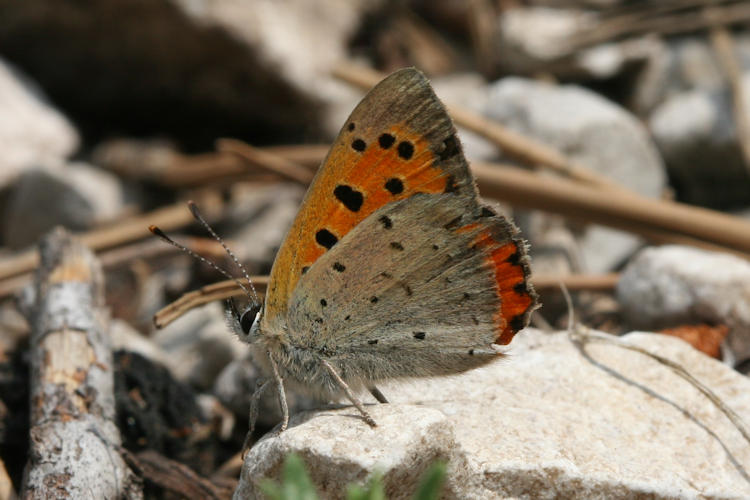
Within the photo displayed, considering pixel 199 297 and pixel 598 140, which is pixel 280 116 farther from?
pixel 199 297

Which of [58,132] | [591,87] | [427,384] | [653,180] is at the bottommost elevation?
[427,384]

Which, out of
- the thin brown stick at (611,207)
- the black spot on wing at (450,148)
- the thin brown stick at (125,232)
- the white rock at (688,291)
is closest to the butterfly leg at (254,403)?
the black spot on wing at (450,148)

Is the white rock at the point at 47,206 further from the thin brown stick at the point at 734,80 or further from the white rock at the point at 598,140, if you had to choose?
the thin brown stick at the point at 734,80

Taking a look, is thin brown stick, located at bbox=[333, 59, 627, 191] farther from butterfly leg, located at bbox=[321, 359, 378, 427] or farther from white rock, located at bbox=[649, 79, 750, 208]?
butterfly leg, located at bbox=[321, 359, 378, 427]

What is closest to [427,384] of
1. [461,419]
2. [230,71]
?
[461,419]

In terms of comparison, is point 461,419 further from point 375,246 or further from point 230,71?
point 230,71

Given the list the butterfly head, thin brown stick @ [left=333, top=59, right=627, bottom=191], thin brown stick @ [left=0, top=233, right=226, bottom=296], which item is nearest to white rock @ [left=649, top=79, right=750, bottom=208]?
thin brown stick @ [left=333, top=59, right=627, bottom=191]

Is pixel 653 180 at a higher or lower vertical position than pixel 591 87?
lower

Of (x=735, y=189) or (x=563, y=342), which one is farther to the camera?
(x=735, y=189)
